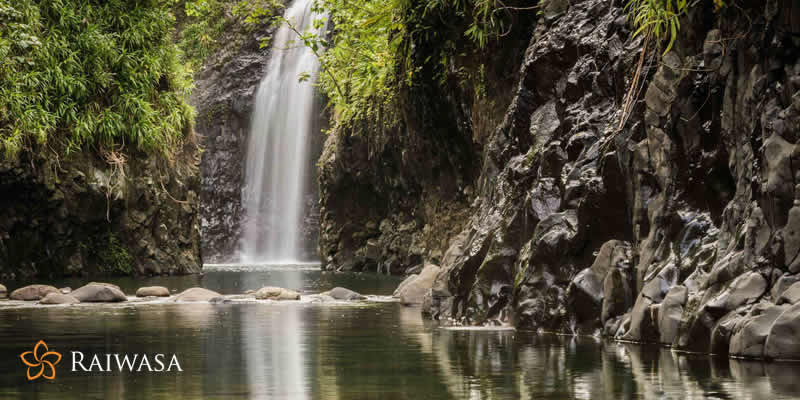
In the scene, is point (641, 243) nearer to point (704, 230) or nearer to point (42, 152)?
point (704, 230)

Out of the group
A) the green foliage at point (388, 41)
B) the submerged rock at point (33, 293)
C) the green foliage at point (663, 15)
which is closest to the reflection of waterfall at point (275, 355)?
the green foliage at point (663, 15)

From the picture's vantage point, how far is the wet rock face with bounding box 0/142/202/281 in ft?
57.2

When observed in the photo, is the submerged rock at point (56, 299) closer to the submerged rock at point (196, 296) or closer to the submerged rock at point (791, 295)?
the submerged rock at point (196, 296)

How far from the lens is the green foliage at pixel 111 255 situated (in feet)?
62.9

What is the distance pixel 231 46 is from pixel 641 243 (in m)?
28.6

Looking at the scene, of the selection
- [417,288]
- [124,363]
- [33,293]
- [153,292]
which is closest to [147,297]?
[153,292]

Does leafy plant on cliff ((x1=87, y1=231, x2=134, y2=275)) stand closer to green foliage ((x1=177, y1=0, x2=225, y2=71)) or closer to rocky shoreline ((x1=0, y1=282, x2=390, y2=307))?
rocky shoreline ((x1=0, y1=282, x2=390, y2=307))

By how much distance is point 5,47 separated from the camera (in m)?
14.4

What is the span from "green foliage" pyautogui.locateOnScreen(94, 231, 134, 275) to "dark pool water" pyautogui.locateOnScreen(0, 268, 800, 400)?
10982 millimetres

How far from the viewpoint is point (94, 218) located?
61.6 feet

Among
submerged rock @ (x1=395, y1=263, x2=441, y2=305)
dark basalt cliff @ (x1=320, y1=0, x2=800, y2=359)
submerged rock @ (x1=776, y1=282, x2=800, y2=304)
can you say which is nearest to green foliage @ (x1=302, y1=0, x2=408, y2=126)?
dark basalt cliff @ (x1=320, y1=0, x2=800, y2=359)

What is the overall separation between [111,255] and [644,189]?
15.2 meters

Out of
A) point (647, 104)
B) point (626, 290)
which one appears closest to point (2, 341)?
point (626, 290)

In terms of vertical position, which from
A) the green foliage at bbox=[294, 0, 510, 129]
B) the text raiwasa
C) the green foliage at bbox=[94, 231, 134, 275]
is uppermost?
the green foliage at bbox=[294, 0, 510, 129]
